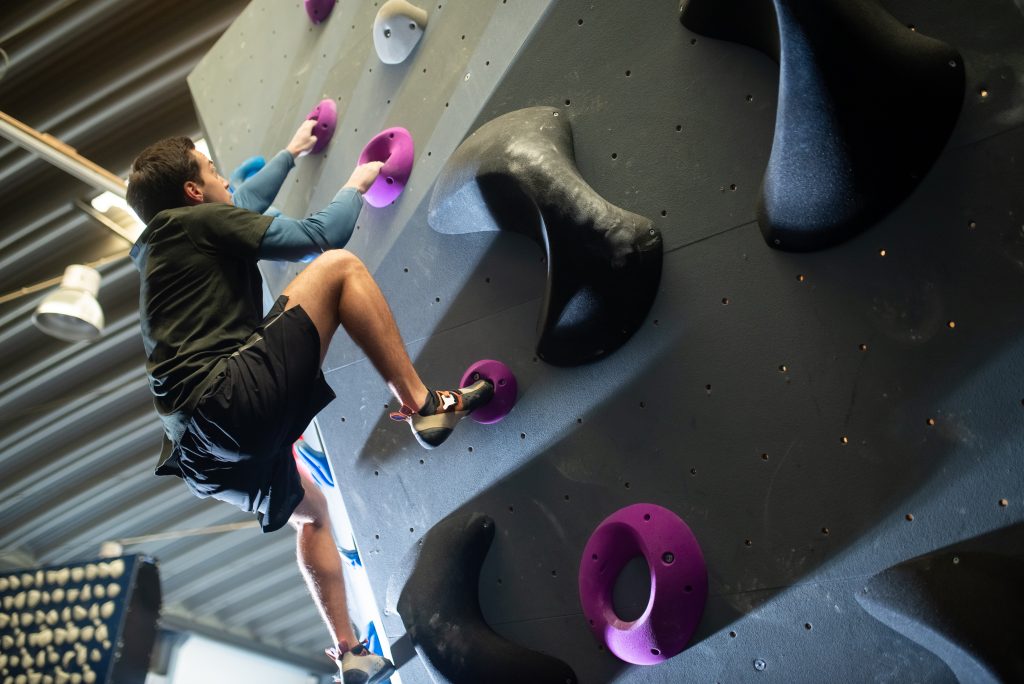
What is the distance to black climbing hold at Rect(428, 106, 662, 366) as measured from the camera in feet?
6.86

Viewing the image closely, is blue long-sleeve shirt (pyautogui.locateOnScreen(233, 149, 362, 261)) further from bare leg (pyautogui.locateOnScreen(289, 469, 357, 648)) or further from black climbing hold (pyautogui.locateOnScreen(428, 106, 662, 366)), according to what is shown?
bare leg (pyautogui.locateOnScreen(289, 469, 357, 648))

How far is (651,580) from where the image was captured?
202 centimetres

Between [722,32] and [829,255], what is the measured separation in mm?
579

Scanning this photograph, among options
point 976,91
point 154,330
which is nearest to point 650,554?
point 976,91

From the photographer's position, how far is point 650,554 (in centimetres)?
200

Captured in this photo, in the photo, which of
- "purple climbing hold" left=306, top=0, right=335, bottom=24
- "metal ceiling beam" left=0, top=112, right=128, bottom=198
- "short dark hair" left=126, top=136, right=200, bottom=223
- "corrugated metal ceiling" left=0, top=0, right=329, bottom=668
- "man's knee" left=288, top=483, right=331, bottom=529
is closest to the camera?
"short dark hair" left=126, top=136, right=200, bottom=223

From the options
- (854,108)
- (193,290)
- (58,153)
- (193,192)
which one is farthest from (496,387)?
(58,153)

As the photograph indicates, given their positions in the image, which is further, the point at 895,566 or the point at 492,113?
the point at 492,113

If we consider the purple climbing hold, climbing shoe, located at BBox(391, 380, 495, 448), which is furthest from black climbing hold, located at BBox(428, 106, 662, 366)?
the purple climbing hold

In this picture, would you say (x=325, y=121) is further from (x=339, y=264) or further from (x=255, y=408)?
(x=255, y=408)

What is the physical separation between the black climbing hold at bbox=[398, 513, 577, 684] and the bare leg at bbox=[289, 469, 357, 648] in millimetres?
340

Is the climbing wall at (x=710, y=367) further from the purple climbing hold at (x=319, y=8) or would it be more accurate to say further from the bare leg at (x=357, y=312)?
the purple climbing hold at (x=319, y=8)

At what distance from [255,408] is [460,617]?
0.76 meters

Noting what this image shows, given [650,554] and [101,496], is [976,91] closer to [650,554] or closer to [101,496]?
[650,554]
